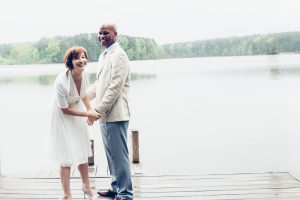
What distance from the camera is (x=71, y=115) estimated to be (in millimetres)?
3264

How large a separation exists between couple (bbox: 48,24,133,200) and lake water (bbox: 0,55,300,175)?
2.43m

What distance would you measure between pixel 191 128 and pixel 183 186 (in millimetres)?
13135

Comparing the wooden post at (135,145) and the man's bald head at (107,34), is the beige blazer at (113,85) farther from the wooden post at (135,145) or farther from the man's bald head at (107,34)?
the wooden post at (135,145)

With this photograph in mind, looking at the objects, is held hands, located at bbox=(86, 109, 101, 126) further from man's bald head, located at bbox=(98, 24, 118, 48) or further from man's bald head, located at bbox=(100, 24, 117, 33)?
man's bald head, located at bbox=(100, 24, 117, 33)

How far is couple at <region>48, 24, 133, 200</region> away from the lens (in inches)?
124

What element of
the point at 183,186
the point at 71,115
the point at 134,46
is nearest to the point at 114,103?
the point at 71,115

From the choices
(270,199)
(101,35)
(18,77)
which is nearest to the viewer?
(101,35)

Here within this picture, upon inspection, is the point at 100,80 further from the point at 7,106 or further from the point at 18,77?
the point at 18,77

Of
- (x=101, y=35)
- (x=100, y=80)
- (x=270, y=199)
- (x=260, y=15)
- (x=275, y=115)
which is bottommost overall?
(x=275, y=115)

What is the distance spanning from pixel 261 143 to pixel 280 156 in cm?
242

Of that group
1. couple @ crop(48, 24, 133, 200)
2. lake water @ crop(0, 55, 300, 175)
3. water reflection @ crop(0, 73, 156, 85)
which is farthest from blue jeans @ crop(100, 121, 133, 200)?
water reflection @ crop(0, 73, 156, 85)

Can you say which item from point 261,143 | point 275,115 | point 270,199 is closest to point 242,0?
point 275,115

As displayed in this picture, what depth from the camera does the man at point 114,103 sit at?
3123mm

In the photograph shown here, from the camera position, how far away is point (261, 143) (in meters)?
13.9
